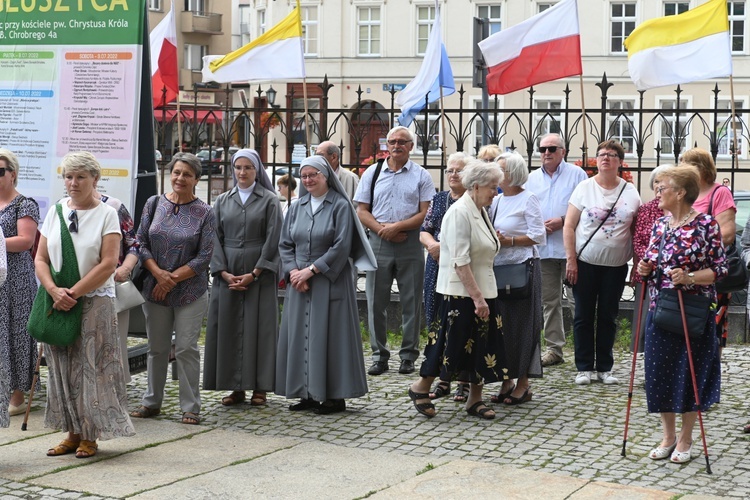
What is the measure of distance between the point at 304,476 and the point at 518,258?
2.60m

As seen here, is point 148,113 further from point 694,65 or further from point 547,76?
point 694,65

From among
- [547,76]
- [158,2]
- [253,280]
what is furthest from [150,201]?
[158,2]

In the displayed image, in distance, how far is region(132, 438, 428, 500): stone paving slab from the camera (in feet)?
19.7

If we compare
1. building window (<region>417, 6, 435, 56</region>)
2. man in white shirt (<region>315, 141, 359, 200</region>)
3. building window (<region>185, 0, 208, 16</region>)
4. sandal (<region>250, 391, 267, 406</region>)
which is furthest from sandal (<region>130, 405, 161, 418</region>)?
building window (<region>185, 0, 208, 16</region>)

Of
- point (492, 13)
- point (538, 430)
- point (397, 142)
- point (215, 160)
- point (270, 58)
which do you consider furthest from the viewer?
point (492, 13)

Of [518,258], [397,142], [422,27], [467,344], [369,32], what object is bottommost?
[467,344]

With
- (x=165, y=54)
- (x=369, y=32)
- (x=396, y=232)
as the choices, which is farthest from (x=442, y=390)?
(x=369, y=32)

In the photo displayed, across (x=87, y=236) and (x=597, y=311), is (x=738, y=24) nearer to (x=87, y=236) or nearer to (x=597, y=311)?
(x=597, y=311)

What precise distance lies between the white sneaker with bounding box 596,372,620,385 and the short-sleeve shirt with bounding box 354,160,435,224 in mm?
1948

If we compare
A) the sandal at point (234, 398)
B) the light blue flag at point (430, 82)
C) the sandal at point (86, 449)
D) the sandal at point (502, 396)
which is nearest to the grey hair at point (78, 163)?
the sandal at point (86, 449)

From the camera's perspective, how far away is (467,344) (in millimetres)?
7719

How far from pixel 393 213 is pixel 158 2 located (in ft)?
177

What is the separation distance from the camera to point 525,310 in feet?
26.7

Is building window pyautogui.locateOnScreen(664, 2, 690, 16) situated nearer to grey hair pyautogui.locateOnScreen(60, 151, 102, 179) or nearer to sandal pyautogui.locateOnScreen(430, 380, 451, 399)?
sandal pyautogui.locateOnScreen(430, 380, 451, 399)
